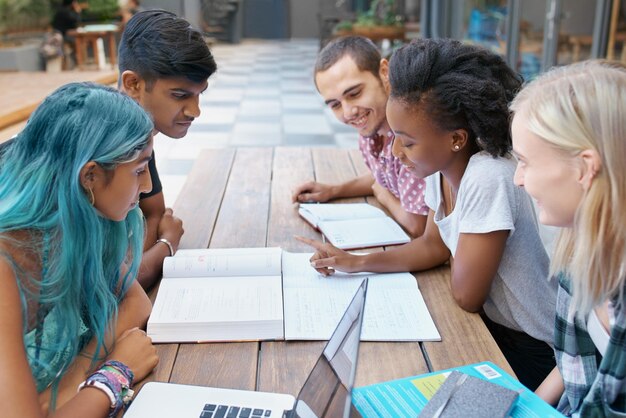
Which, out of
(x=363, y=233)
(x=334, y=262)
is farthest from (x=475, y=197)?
(x=363, y=233)

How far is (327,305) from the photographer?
1.27 metres

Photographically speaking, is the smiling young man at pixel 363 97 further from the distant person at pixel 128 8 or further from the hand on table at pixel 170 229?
the distant person at pixel 128 8

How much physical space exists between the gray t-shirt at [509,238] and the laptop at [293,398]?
1.56 ft

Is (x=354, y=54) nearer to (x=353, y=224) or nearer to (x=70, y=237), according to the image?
(x=353, y=224)

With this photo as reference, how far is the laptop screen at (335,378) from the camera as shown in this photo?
77 cm

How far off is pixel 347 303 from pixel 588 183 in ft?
A: 1.84

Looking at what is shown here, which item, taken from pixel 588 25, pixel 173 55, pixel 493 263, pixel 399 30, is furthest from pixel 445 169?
pixel 399 30

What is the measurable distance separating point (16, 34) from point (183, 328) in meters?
8.89

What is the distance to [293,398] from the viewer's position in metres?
0.98

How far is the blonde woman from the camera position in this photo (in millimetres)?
840

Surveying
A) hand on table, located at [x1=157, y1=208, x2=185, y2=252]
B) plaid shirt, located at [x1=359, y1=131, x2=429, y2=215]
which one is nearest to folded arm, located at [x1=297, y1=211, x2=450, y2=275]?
plaid shirt, located at [x1=359, y1=131, x2=429, y2=215]

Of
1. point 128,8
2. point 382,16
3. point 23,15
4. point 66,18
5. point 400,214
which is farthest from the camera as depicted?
point 128,8

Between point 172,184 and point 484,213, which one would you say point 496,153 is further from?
point 172,184

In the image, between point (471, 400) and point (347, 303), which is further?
point (347, 303)
